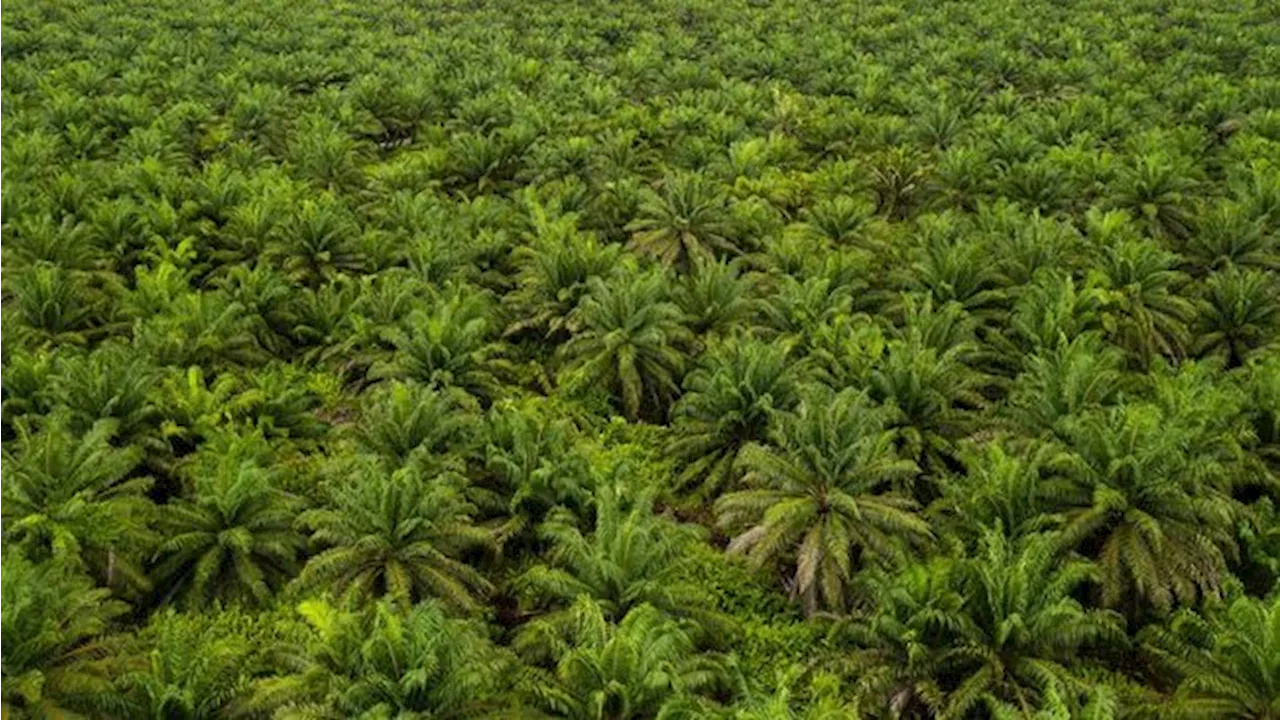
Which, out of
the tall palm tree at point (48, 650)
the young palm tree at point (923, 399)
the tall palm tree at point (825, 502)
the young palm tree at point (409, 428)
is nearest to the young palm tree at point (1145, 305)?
the young palm tree at point (923, 399)

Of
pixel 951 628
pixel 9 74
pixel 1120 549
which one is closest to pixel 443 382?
pixel 951 628

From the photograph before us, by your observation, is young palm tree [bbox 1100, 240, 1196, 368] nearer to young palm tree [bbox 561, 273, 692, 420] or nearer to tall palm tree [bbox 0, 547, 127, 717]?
young palm tree [bbox 561, 273, 692, 420]

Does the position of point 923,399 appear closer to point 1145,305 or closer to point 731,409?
point 731,409

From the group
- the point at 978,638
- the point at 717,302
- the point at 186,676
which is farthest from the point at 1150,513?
the point at 186,676

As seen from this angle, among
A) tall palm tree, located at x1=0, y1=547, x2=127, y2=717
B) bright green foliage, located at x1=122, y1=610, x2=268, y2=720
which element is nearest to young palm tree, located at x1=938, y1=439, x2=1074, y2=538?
bright green foliage, located at x1=122, y1=610, x2=268, y2=720

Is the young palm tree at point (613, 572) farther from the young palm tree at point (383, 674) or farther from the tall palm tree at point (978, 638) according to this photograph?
the tall palm tree at point (978, 638)

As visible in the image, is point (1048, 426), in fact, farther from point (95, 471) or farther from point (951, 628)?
point (95, 471)
